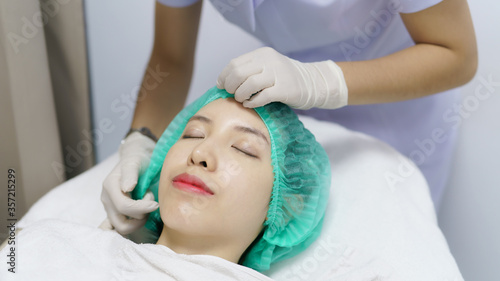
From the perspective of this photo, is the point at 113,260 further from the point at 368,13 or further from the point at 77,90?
the point at 77,90

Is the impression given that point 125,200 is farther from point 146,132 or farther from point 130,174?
point 146,132

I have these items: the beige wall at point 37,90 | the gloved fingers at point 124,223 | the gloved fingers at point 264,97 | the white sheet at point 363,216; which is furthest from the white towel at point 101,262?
the beige wall at point 37,90

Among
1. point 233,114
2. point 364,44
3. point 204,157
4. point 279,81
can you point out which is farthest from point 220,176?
point 364,44

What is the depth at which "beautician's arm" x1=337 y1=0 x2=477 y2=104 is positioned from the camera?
1.27 meters

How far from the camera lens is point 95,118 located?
2207 mm

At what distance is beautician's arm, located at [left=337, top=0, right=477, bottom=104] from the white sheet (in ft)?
0.76

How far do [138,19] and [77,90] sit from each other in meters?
0.39

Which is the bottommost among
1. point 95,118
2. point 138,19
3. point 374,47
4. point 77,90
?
point 95,118

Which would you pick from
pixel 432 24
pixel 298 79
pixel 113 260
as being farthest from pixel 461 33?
pixel 113 260

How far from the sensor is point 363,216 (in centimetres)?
132

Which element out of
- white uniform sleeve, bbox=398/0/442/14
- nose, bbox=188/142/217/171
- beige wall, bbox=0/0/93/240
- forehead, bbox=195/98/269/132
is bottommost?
beige wall, bbox=0/0/93/240

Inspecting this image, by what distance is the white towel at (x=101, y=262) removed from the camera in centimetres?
104

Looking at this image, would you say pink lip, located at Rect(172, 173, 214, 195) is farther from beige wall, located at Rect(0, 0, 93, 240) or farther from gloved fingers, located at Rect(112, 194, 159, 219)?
beige wall, located at Rect(0, 0, 93, 240)

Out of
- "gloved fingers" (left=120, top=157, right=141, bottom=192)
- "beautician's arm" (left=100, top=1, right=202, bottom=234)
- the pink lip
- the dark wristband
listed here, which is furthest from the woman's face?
the dark wristband
